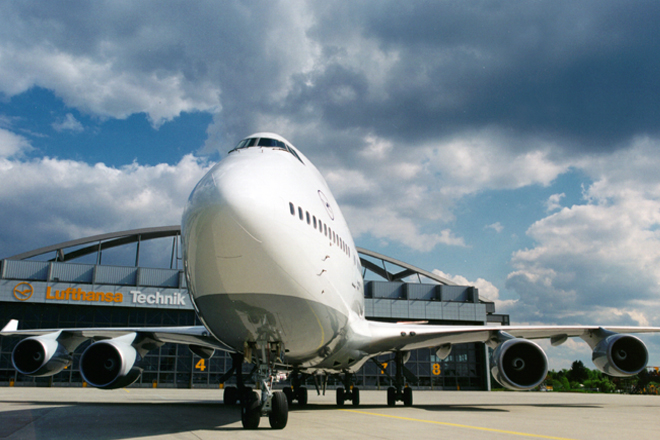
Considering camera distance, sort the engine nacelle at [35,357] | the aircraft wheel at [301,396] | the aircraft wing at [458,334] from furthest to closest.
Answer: the aircraft wheel at [301,396] → the engine nacelle at [35,357] → the aircraft wing at [458,334]

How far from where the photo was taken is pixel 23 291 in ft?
114

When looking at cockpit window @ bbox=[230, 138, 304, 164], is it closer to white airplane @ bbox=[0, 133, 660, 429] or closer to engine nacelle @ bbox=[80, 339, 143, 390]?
white airplane @ bbox=[0, 133, 660, 429]

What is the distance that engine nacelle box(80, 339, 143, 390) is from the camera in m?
10.7

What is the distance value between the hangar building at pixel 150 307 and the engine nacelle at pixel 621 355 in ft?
66.3

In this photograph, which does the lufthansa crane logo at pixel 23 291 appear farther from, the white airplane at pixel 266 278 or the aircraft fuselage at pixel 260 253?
the aircraft fuselage at pixel 260 253

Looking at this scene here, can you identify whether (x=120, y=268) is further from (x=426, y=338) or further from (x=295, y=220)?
(x=295, y=220)

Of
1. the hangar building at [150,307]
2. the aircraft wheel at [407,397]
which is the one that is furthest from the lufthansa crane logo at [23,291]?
the aircraft wheel at [407,397]

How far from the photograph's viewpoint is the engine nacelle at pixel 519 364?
12336mm

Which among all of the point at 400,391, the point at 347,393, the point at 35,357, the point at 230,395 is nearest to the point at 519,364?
the point at 400,391

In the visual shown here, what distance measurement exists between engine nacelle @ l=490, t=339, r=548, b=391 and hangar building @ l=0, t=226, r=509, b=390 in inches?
832

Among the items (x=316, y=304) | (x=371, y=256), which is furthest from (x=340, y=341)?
(x=371, y=256)

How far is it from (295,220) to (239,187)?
3.56ft

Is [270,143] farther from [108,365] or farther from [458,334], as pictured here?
[458,334]

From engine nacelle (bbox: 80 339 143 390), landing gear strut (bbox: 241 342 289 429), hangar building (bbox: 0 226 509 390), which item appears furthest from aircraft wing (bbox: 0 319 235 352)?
hangar building (bbox: 0 226 509 390)
